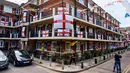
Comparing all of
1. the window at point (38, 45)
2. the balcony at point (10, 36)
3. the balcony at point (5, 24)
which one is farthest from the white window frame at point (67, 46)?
the balcony at point (5, 24)

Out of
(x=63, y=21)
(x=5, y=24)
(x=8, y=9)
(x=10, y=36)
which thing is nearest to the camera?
(x=63, y=21)

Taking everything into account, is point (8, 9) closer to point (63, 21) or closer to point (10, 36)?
point (10, 36)

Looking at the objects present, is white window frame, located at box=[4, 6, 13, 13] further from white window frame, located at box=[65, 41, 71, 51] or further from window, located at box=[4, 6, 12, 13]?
white window frame, located at box=[65, 41, 71, 51]

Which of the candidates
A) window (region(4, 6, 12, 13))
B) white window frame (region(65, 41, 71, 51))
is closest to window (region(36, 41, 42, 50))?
white window frame (region(65, 41, 71, 51))

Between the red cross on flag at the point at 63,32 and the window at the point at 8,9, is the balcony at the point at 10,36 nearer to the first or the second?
the window at the point at 8,9

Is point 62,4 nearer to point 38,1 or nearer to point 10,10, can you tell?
point 38,1

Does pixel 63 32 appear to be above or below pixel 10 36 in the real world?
above

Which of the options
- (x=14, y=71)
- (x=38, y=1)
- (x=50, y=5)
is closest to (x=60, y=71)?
(x=14, y=71)

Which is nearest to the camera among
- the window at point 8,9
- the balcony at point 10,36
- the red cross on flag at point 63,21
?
the red cross on flag at point 63,21

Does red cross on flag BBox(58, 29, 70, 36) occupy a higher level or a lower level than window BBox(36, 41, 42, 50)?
higher

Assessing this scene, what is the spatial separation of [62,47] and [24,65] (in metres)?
5.07

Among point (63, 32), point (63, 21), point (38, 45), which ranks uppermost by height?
point (63, 21)

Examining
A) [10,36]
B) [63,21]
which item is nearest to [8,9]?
[10,36]

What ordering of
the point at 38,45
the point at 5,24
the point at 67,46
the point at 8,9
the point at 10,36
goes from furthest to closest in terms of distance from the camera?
the point at 8,9
the point at 5,24
the point at 10,36
the point at 38,45
the point at 67,46
